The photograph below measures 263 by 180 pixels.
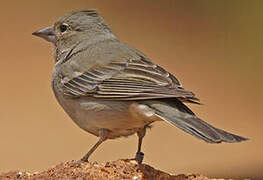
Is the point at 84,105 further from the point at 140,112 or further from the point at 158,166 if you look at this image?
the point at 158,166

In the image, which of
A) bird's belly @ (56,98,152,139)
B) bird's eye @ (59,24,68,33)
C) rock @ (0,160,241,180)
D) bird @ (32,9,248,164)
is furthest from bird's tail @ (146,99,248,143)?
bird's eye @ (59,24,68,33)

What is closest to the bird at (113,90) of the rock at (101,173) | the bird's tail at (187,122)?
the bird's tail at (187,122)

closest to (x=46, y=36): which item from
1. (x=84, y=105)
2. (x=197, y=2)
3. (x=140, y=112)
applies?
(x=84, y=105)

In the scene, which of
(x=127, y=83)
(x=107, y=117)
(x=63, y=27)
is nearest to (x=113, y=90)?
(x=127, y=83)

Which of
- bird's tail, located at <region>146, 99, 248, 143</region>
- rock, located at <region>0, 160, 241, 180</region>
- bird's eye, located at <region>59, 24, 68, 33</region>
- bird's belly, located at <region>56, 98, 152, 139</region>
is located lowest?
rock, located at <region>0, 160, 241, 180</region>

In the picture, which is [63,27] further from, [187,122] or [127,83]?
[187,122]

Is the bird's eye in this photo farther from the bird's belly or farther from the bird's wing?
the bird's belly

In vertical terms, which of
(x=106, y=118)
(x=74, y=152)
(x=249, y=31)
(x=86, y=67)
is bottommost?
(x=74, y=152)
